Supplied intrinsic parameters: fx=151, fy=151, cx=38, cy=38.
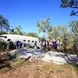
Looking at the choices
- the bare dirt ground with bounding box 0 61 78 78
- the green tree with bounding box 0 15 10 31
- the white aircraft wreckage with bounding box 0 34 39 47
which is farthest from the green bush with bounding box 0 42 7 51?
the green tree with bounding box 0 15 10 31

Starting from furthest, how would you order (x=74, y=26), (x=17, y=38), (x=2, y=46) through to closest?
(x=74, y=26) → (x=17, y=38) → (x=2, y=46)

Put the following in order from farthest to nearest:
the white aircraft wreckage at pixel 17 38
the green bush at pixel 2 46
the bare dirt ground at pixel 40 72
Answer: the white aircraft wreckage at pixel 17 38
the green bush at pixel 2 46
the bare dirt ground at pixel 40 72

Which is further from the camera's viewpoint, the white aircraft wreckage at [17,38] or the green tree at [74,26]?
the green tree at [74,26]

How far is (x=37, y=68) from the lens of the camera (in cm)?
1016

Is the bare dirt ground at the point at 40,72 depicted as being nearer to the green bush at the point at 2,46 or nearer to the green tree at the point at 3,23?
the green bush at the point at 2,46

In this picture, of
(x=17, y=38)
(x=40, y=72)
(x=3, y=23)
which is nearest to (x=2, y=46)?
(x=17, y=38)

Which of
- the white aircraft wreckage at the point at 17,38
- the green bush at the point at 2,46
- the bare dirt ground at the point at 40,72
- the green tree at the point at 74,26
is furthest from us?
the green tree at the point at 74,26

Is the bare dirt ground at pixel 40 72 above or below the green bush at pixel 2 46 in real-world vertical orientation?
below

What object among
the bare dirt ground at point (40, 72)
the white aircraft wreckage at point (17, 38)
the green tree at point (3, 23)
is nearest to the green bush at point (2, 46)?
the white aircraft wreckage at point (17, 38)

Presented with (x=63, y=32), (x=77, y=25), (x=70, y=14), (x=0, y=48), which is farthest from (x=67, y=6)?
(x=63, y=32)

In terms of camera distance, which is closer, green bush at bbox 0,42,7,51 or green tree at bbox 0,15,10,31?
green bush at bbox 0,42,7,51

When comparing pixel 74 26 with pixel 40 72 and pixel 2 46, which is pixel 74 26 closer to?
pixel 2 46

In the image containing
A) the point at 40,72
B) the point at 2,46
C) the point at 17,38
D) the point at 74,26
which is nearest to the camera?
the point at 40,72

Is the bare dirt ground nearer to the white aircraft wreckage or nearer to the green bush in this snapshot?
the green bush
